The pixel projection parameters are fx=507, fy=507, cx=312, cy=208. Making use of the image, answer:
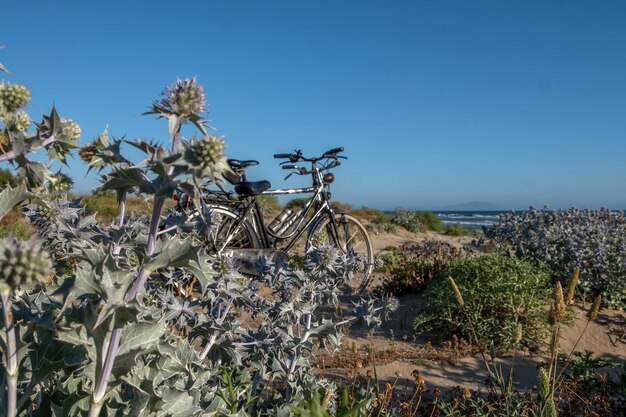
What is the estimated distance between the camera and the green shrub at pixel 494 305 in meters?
4.32

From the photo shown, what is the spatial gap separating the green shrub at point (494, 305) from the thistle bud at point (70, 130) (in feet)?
11.4

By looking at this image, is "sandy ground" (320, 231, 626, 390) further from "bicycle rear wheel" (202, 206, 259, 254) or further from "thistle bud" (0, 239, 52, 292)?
"thistle bud" (0, 239, 52, 292)

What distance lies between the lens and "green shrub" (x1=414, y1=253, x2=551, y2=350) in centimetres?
432

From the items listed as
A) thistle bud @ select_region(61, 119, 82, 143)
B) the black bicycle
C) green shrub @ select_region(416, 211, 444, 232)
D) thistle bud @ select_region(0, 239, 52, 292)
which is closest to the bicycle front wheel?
the black bicycle

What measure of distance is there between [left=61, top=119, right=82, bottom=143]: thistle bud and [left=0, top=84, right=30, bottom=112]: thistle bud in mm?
125

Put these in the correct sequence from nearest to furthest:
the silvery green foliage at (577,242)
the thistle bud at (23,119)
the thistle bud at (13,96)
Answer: the thistle bud at (13,96)
the thistle bud at (23,119)
the silvery green foliage at (577,242)

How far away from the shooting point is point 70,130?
4.99 feet

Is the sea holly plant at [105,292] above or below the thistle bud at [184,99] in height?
below

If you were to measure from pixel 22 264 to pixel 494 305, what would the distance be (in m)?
4.20

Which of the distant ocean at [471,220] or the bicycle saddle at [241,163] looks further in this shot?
the distant ocean at [471,220]

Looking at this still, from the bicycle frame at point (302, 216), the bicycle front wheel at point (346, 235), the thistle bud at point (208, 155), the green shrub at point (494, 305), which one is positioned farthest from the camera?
the bicycle front wheel at point (346, 235)

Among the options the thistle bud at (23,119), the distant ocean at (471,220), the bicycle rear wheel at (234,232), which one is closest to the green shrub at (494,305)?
the bicycle rear wheel at (234,232)

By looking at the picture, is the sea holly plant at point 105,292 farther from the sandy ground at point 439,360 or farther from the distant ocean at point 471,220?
the distant ocean at point 471,220

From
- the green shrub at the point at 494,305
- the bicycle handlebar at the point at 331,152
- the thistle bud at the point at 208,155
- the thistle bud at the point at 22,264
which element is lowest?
the green shrub at the point at 494,305
